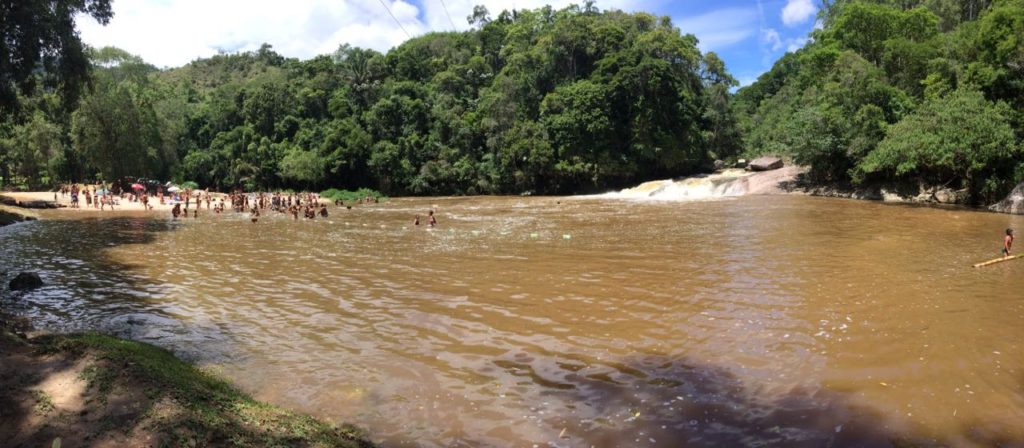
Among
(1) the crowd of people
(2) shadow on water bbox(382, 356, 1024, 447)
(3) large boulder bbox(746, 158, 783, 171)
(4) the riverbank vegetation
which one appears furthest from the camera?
(3) large boulder bbox(746, 158, 783, 171)

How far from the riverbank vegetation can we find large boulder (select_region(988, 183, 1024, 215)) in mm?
31066

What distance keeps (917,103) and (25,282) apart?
142 ft

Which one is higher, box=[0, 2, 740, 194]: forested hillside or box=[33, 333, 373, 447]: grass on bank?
box=[0, 2, 740, 194]: forested hillside

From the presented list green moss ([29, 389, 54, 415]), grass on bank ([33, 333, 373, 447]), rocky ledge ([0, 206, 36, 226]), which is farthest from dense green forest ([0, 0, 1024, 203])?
green moss ([29, 389, 54, 415])

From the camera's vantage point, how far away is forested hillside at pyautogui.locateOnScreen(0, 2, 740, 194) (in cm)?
4934

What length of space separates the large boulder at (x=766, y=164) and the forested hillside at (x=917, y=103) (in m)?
0.85

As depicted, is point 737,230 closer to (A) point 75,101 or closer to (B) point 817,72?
(A) point 75,101

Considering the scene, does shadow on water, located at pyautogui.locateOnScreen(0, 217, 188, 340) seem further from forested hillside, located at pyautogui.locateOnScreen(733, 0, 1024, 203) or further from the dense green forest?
forested hillside, located at pyautogui.locateOnScreen(733, 0, 1024, 203)

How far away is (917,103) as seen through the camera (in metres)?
35.1

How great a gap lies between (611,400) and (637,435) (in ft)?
2.91

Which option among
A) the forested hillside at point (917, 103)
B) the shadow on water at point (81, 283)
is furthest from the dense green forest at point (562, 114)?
the shadow on water at point (81, 283)

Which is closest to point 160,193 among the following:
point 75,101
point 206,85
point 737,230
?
point 75,101

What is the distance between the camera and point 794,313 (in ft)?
33.9

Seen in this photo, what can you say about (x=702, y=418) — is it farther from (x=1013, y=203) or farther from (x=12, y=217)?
(x=12, y=217)
